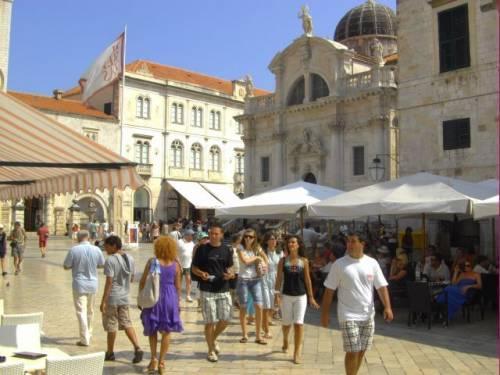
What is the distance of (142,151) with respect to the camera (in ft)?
148

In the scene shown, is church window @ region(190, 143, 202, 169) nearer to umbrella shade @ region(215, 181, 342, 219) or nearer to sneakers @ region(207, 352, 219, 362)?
umbrella shade @ region(215, 181, 342, 219)

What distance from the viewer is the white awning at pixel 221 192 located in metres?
47.8

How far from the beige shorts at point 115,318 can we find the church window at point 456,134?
42.3ft

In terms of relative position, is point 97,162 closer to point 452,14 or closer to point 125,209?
point 452,14

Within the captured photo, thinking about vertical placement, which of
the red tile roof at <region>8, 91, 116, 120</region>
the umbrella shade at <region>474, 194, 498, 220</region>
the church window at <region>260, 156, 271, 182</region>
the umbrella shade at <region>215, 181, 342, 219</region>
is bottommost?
the umbrella shade at <region>474, 194, 498, 220</region>

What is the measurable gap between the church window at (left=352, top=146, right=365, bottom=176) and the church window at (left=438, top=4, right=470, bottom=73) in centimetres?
1260

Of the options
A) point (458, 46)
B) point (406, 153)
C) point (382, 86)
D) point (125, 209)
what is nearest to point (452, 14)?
point (458, 46)

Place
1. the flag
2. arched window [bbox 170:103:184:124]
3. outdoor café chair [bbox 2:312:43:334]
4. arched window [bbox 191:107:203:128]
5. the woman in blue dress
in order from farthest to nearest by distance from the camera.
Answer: arched window [bbox 191:107:203:128]
arched window [bbox 170:103:184:124]
the flag
the woman in blue dress
outdoor café chair [bbox 2:312:43:334]

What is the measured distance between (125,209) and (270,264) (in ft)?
117

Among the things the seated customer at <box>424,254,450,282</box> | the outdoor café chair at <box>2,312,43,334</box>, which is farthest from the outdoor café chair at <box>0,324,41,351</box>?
the seated customer at <box>424,254,450,282</box>

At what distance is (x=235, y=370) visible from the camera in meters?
6.57

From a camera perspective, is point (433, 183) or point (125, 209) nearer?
point (433, 183)

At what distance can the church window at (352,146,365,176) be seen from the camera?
2941 cm

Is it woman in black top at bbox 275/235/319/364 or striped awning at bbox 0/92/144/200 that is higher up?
striped awning at bbox 0/92/144/200
